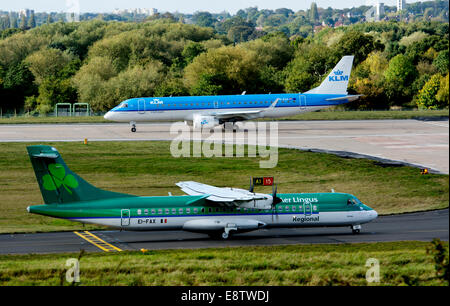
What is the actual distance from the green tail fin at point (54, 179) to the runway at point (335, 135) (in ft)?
134

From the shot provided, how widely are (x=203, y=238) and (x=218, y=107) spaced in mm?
50329

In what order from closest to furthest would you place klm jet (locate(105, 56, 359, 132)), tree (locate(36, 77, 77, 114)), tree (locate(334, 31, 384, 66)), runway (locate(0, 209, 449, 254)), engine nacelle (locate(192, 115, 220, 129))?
runway (locate(0, 209, 449, 254)) < engine nacelle (locate(192, 115, 220, 129)) < klm jet (locate(105, 56, 359, 132)) < tree (locate(36, 77, 77, 114)) < tree (locate(334, 31, 384, 66))

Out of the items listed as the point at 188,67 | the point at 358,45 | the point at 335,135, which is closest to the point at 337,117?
the point at 335,135

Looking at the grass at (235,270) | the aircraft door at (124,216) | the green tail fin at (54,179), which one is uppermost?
the green tail fin at (54,179)

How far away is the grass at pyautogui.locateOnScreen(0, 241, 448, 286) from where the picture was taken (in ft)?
76.2

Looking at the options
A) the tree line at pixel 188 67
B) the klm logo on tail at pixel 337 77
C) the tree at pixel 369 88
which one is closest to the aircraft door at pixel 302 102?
the klm logo on tail at pixel 337 77

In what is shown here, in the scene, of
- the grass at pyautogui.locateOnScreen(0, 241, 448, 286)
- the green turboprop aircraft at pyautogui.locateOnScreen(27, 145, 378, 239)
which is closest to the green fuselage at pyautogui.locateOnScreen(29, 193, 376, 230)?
the green turboprop aircraft at pyautogui.locateOnScreen(27, 145, 378, 239)

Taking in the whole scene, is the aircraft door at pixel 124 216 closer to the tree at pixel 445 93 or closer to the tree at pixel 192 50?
the tree at pixel 445 93

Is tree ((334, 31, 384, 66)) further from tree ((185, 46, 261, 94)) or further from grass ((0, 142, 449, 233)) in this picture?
grass ((0, 142, 449, 233))

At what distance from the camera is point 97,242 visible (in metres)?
42.8

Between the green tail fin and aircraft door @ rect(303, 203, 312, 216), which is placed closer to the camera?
the green tail fin

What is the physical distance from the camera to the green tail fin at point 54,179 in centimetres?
3953

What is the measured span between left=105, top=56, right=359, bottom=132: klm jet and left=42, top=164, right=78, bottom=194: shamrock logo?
51.2 m

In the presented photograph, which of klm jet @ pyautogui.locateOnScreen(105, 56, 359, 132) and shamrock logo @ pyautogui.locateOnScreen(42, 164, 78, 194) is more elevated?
klm jet @ pyautogui.locateOnScreen(105, 56, 359, 132)
